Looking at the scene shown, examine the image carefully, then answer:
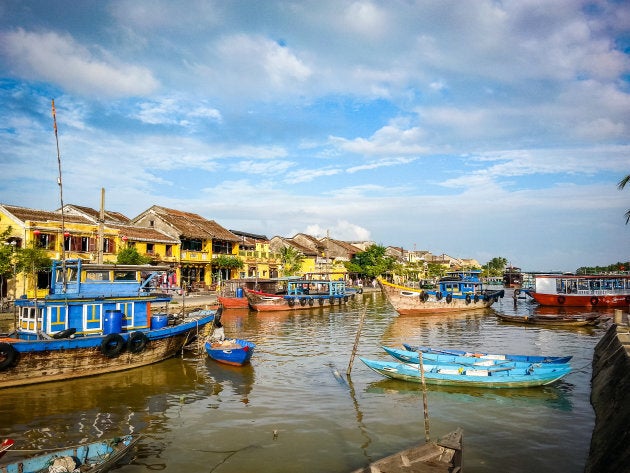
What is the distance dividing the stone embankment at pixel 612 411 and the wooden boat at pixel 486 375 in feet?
4.35

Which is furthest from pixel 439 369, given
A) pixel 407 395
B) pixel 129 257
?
pixel 129 257

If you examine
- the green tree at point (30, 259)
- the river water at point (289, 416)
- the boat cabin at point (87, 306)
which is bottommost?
the river water at point (289, 416)

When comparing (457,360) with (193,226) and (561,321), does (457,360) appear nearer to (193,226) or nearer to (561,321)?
(561,321)

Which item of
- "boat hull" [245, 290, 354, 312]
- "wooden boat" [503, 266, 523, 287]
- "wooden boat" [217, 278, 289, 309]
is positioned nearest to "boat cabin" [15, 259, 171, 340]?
"wooden boat" [217, 278, 289, 309]

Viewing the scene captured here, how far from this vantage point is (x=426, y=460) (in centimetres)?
834

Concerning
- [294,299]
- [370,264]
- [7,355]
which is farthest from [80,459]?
[370,264]

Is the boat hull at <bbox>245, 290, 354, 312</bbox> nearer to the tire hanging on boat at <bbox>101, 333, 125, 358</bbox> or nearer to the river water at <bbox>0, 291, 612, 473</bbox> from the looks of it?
the river water at <bbox>0, 291, 612, 473</bbox>

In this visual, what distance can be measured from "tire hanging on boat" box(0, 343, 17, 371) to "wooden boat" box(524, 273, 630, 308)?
4387 centimetres

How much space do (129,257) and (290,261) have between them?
27.8 m

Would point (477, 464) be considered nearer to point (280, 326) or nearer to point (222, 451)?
point (222, 451)

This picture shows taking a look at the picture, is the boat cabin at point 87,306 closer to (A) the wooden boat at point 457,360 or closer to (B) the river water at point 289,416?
(B) the river water at point 289,416

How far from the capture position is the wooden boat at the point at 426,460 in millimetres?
8008

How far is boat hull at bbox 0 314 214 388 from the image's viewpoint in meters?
14.7

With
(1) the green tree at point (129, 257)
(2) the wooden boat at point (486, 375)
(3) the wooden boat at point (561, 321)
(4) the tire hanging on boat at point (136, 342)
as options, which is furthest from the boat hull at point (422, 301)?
(4) the tire hanging on boat at point (136, 342)
